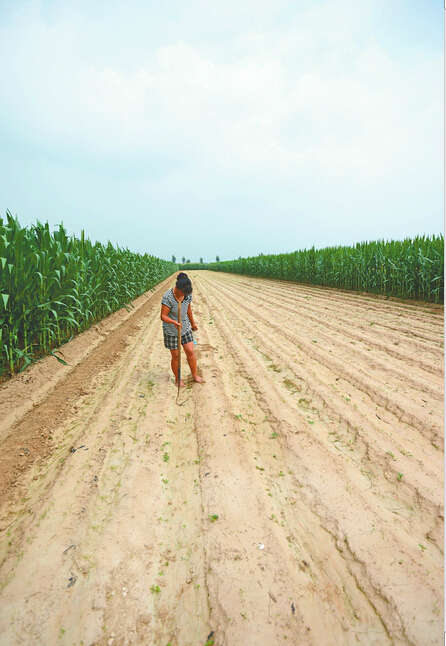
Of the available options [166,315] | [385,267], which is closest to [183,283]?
[166,315]

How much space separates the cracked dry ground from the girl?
44 cm

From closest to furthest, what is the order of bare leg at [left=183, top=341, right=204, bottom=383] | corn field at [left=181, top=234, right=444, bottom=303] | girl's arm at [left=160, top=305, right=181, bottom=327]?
1. girl's arm at [left=160, top=305, right=181, bottom=327]
2. bare leg at [left=183, top=341, right=204, bottom=383]
3. corn field at [left=181, top=234, right=444, bottom=303]

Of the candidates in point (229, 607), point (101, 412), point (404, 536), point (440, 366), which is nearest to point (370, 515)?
point (404, 536)

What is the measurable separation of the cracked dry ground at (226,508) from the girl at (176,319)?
0.44 m

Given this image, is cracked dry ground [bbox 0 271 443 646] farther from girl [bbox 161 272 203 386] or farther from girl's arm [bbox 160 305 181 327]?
girl's arm [bbox 160 305 181 327]

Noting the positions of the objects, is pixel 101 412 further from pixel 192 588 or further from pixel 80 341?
pixel 80 341

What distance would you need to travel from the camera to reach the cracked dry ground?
1.31 m

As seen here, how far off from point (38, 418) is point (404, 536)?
325 cm

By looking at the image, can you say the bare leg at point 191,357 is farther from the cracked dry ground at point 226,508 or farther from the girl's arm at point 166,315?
the girl's arm at point 166,315

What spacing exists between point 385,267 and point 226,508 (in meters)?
10.4

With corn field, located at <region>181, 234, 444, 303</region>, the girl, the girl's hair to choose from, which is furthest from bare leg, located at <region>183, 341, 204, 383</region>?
corn field, located at <region>181, 234, 444, 303</region>

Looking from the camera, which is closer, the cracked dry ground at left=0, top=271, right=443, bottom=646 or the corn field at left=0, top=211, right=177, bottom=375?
the cracked dry ground at left=0, top=271, right=443, bottom=646

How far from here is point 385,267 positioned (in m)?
10.2

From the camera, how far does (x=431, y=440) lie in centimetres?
245
